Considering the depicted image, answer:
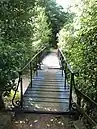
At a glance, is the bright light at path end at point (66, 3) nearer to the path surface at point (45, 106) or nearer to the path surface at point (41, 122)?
the path surface at point (45, 106)

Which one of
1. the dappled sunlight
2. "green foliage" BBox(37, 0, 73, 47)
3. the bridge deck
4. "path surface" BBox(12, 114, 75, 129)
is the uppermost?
"green foliage" BBox(37, 0, 73, 47)

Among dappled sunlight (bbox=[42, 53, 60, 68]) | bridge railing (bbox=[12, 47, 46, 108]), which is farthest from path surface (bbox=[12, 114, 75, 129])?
dappled sunlight (bbox=[42, 53, 60, 68])

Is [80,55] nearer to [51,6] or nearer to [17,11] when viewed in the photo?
[17,11]

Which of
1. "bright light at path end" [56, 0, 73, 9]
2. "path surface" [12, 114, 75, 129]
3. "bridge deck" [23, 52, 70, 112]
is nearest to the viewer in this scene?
"path surface" [12, 114, 75, 129]

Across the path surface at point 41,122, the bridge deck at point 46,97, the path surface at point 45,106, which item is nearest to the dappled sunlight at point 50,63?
the bridge deck at point 46,97

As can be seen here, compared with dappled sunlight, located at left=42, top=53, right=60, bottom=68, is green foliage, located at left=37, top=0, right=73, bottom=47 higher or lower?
higher

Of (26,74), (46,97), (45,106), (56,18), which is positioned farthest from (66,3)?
(45,106)

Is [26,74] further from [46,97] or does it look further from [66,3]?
[66,3]

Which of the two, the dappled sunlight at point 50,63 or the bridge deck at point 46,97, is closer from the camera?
the bridge deck at point 46,97

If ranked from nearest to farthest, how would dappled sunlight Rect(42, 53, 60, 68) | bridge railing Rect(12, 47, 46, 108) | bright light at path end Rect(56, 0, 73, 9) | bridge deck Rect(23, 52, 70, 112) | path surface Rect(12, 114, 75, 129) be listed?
path surface Rect(12, 114, 75, 129) → bridge railing Rect(12, 47, 46, 108) → bridge deck Rect(23, 52, 70, 112) → bright light at path end Rect(56, 0, 73, 9) → dappled sunlight Rect(42, 53, 60, 68)

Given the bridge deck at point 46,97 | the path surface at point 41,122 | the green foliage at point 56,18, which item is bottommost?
the path surface at point 41,122

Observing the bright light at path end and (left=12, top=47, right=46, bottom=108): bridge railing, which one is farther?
the bright light at path end

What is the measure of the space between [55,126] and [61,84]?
2.98 m

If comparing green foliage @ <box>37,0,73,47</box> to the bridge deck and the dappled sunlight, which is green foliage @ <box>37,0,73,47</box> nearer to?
the dappled sunlight
